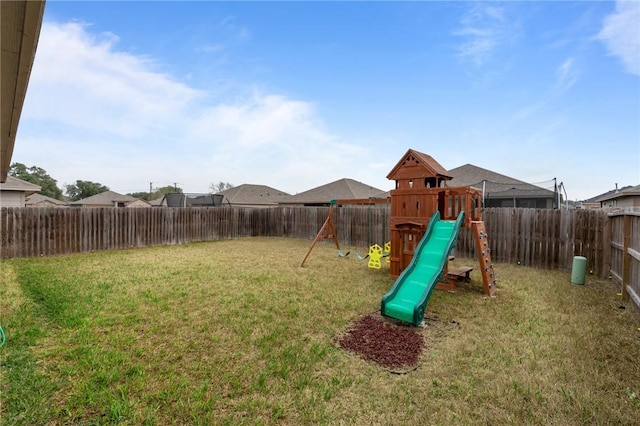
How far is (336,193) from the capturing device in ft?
78.2

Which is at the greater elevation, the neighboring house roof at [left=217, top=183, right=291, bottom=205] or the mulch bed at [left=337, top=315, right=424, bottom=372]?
the neighboring house roof at [left=217, top=183, right=291, bottom=205]

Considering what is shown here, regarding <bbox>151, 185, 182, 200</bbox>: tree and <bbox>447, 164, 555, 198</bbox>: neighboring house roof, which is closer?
<bbox>447, 164, 555, 198</bbox>: neighboring house roof

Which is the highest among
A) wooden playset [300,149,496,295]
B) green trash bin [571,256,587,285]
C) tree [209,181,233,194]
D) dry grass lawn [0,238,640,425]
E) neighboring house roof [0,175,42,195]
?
tree [209,181,233,194]

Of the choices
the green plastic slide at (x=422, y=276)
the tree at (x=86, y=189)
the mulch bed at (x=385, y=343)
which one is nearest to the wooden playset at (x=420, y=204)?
the green plastic slide at (x=422, y=276)

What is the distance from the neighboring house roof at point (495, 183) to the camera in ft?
48.6

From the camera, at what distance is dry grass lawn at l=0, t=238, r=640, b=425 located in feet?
7.38

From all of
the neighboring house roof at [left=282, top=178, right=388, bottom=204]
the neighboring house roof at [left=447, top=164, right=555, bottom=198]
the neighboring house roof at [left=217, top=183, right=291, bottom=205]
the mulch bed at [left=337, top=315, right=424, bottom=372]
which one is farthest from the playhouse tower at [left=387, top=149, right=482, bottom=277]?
the neighboring house roof at [left=217, top=183, right=291, bottom=205]

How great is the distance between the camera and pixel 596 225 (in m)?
6.92

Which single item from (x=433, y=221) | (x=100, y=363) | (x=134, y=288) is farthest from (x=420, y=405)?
(x=134, y=288)

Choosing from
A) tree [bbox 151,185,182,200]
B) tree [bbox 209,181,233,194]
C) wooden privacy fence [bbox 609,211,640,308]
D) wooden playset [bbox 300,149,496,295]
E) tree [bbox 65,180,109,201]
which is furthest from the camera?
tree [bbox 209,181,233,194]

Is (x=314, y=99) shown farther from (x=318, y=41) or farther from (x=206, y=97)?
(x=206, y=97)

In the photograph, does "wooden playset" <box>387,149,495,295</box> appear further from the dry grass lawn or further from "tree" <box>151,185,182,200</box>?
"tree" <box>151,185,182,200</box>

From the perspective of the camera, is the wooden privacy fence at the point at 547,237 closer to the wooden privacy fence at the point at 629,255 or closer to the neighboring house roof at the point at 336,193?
the wooden privacy fence at the point at 629,255

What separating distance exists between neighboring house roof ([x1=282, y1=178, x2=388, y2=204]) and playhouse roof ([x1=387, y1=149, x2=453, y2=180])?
15748 millimetres
